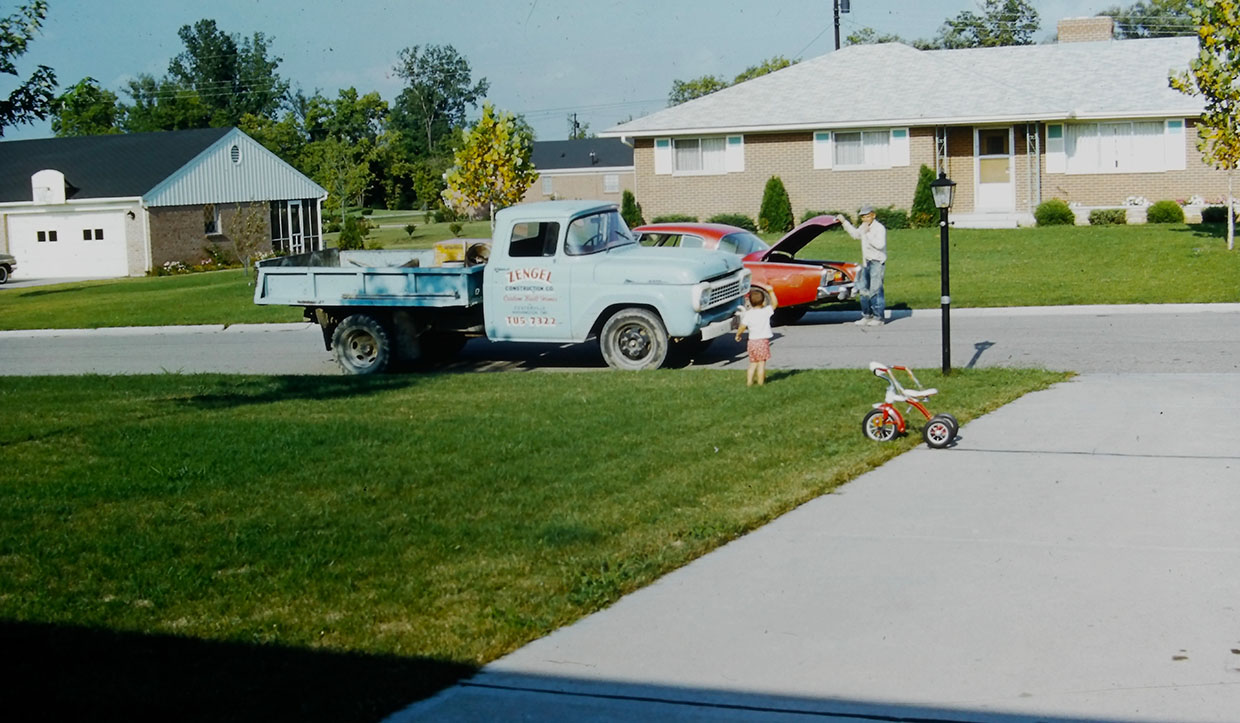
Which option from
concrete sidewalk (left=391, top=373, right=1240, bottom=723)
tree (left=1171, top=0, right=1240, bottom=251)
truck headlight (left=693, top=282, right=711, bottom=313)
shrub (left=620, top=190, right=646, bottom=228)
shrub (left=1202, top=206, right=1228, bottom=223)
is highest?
tree (left=1171, top=0, right=1240, bottom=251)

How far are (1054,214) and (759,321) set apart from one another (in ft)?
80.3

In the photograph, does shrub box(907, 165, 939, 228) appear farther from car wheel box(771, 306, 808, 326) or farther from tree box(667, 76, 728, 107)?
tree box(667, 76, 728, 107)

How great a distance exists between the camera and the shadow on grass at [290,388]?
45.1ft

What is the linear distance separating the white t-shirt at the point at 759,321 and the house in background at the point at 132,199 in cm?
3719

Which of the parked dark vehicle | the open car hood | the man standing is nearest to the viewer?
the man standing

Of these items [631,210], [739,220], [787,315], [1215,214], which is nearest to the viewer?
[787,315]

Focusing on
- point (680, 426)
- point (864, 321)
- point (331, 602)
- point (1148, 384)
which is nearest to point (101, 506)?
point (331, 602)

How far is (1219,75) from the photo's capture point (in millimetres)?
24609

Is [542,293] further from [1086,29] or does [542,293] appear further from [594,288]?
[1086,29]

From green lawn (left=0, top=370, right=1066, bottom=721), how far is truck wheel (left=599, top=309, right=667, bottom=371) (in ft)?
5.06

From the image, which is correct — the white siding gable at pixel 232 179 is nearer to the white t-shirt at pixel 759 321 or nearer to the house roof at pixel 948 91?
the house roof at pixel 948 91

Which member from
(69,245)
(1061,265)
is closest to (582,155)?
(69,245)

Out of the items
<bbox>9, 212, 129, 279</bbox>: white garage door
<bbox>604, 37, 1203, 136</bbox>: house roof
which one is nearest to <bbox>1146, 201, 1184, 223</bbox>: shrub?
<bbox>604, 37, 1203, 136</bbox>: house roof

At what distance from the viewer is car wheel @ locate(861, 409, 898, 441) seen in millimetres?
10336
